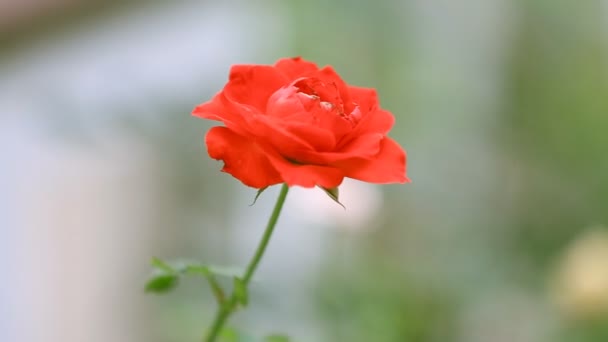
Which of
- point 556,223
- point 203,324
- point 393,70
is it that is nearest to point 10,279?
point 203,324

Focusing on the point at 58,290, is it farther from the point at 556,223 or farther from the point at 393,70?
the point at 556,223

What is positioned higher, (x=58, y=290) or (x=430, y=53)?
(x=430, y=53)

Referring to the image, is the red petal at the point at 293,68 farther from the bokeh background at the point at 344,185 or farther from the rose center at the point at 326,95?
the bokeh background at the point at 344,185

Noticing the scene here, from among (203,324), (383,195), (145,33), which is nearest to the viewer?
(203,324)

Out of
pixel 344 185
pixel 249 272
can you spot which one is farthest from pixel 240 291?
pixel 344 185

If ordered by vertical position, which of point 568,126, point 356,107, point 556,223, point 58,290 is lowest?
point 58,290

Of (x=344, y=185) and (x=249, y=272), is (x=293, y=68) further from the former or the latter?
(x=344, y=185)

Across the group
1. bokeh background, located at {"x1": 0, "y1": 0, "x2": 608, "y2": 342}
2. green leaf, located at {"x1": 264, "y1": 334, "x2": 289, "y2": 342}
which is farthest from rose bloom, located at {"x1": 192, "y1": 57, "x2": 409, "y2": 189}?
bokeh background, located at {"x1": 0, "y1": 0, "x2": 608, "y2": 342}
